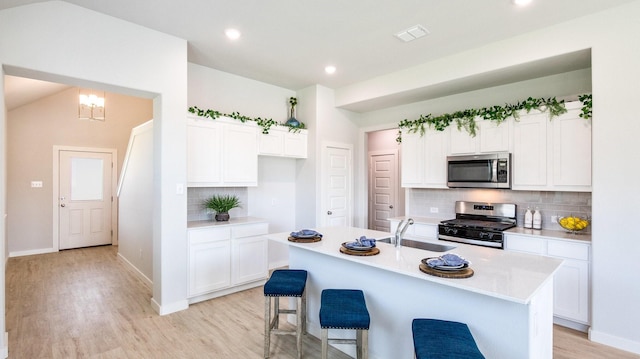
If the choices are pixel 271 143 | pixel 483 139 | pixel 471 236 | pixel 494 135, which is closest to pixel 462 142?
pixel 483 139

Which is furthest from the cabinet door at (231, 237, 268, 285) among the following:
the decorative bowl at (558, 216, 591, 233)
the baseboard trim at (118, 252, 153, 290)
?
the decorative bowl at (558, 216, 591, 233)

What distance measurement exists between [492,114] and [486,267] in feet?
7.97

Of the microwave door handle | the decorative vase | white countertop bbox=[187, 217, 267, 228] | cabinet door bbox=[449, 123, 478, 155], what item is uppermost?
cabinet door bbox=[449, 123, 478, 155]

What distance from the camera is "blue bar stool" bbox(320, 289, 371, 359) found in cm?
203

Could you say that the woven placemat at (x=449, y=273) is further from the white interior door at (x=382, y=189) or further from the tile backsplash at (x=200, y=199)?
the white interior door at (x=382, y=189)

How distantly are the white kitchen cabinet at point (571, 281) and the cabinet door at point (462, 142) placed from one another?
1.31 meters

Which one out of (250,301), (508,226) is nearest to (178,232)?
(250,301)

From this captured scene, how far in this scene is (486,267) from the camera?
200cm

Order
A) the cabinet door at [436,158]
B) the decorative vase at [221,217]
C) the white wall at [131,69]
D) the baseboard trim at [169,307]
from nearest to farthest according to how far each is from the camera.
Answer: the white wall at [131,69]
the baseboard trim at [169,307]
the decorative vase at [221,217]
the cabinet door at [436,158]

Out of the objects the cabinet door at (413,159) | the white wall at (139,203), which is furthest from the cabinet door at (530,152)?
the white wall at (139,203)

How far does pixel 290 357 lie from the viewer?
2.57m

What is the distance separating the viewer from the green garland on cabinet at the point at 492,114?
3230 mm

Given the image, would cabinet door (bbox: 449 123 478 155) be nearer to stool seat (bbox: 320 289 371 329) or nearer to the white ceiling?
the white ceiling

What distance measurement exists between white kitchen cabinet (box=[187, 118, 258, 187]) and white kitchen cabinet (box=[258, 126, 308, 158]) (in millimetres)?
173
